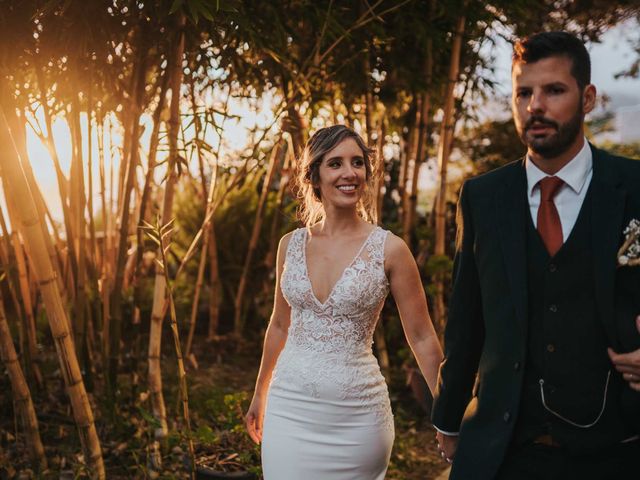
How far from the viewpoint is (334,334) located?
2633mm

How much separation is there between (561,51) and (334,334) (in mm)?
1256

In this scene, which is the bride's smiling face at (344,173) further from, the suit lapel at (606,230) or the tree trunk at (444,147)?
the tree trunk at (444,147)

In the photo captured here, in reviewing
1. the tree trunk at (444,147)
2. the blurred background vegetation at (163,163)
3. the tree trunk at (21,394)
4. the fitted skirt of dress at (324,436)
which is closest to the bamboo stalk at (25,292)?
the blurred background vegetation at (163,163)

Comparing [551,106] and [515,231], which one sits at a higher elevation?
[551,106]

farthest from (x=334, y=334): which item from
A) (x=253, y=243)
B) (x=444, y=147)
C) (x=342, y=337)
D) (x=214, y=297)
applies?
(x=214, y=297)

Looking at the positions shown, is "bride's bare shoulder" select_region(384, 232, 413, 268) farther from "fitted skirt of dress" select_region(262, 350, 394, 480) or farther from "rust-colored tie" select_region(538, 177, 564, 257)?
"rust-colored tie" select_region(538, 177, 564, 257)

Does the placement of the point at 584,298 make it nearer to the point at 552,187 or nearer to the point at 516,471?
the point at 552,187

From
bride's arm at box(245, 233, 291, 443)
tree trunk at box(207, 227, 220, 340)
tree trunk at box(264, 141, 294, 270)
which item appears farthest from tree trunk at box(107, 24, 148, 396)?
tree trunk at box(207, 227, 220, 340)

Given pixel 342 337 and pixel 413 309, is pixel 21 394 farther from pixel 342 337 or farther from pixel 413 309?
pixel 413 309

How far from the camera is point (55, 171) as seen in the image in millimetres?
4113

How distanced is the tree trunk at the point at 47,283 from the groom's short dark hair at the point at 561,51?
194cm

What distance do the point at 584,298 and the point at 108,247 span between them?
13.4ft

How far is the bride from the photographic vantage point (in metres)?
2.52

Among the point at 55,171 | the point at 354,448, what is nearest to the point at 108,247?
the point at 55,171
